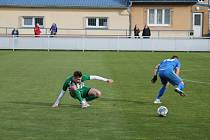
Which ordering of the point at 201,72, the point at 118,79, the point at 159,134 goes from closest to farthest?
the point at 159,134
the point at 118,79
the point at 201,72

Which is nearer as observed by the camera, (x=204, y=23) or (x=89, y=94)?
(x=89, y=94)

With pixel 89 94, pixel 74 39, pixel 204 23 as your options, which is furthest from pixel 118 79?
pixel 204 23

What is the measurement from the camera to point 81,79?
15219mm

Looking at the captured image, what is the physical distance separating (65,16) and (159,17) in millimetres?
8644

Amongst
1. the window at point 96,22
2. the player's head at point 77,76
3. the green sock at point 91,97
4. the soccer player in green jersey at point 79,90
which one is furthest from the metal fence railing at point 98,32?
the player's head at point 77,76

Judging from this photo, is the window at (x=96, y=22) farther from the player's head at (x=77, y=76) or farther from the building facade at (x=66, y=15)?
the player's head at (x=77, y=76)

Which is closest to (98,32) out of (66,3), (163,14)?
(66,3)

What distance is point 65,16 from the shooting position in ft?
182

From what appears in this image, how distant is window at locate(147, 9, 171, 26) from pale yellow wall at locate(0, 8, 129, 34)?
2638mm

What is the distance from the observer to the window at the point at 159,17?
57031 mm

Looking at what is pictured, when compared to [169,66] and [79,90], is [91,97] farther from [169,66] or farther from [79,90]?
[169,66]

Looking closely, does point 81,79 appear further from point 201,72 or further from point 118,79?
point 201,72

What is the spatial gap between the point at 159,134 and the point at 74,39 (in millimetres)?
35776

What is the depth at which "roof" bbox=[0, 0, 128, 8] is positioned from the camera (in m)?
55.2
